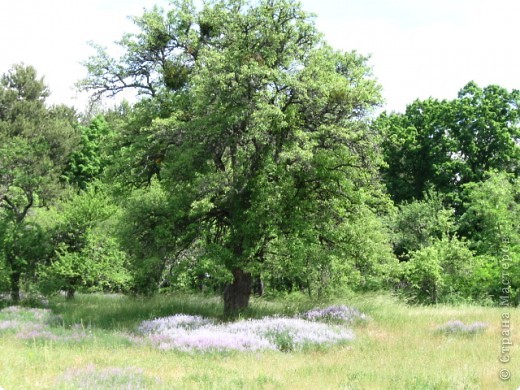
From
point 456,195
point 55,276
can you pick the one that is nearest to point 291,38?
point 55,276

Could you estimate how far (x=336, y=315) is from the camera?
1728 cm

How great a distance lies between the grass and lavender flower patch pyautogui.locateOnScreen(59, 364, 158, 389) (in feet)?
0.06

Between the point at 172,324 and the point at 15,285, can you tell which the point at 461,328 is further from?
the point at 15,285

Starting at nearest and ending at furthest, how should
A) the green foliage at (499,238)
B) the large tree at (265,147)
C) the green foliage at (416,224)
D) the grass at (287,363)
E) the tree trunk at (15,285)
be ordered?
the grass at (287,363)
the large tree at (265,147)
the tree trunk at (15,285)
the green foliage at (499,238)
the green foliage at (416,224)

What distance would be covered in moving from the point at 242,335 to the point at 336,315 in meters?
4.93

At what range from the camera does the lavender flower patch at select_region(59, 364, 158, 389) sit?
8.62 m

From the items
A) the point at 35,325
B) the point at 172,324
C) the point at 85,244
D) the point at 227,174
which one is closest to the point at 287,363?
the point at 172,324

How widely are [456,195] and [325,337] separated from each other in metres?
26.5

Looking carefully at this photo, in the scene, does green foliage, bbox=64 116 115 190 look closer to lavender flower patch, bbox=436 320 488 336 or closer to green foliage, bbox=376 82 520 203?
green foliage, bbox=376 82 520 203

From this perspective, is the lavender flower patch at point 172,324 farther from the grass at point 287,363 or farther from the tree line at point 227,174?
the tree line at point 227,174

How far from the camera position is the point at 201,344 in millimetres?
12805

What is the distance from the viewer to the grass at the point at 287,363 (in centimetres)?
911

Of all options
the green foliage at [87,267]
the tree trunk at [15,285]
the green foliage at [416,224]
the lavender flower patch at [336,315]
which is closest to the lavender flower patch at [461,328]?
the lavender flower patch at [336,315]

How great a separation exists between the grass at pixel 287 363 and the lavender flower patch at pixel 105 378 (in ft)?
0.06
